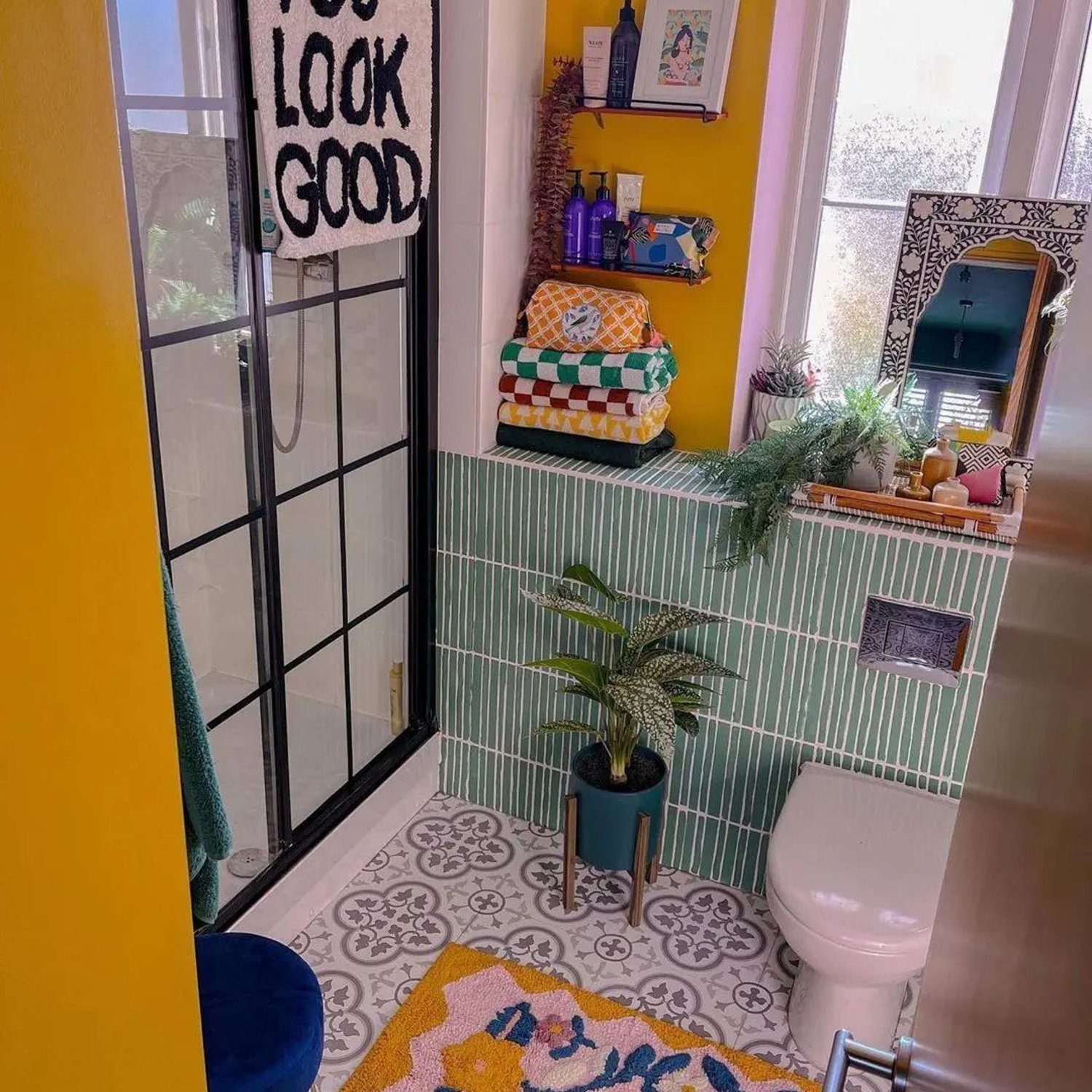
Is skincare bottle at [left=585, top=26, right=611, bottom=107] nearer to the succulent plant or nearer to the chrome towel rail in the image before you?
the succulent plant

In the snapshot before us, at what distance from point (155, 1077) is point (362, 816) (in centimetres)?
166

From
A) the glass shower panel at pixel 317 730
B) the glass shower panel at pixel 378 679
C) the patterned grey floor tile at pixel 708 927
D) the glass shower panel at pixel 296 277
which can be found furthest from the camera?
the glass shower panel at pixel 378 679

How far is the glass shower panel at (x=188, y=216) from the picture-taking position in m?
1.66

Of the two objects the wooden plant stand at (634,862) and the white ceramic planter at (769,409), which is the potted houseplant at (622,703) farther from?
the white ceramic planter at (769,409)

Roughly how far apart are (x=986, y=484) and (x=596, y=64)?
1.26 metres

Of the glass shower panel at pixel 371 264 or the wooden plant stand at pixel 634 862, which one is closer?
the glass shower panel at pixel 371 264

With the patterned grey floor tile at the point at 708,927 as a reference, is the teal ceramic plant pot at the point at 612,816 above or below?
above

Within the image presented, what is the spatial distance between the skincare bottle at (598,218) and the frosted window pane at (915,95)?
0.54 meters

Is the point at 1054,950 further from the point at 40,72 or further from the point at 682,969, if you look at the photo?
the point at 682,969

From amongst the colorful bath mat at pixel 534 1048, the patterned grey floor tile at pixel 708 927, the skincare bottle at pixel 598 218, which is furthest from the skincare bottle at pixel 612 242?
the colorful bath mat at pixel 534 1048

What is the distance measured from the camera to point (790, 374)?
262 centimetres

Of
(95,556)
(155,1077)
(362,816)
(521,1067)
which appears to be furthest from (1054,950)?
(362,816)

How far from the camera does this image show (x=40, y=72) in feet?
2.09

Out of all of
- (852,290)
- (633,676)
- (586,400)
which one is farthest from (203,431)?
(852,290)
